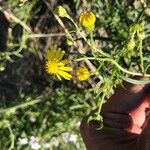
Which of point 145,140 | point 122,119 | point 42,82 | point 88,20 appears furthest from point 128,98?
point 42,82

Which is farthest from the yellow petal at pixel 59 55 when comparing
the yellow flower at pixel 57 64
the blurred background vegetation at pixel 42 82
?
the blurred background vegetation at pixel 42 82

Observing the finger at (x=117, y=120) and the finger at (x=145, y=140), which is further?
the finger at (x=117, y=120)

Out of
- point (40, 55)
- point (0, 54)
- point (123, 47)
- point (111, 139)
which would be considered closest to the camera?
point (123, 47)

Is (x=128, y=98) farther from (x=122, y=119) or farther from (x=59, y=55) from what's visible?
(x=59, y=55)

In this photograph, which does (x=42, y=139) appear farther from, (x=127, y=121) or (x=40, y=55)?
(x=127, y=121)

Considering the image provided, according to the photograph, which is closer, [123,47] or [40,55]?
[123,47]

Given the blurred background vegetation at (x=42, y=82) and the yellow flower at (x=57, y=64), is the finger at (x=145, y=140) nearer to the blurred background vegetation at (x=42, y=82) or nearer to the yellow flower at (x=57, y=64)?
the yellow flower at (x=57, y=64)

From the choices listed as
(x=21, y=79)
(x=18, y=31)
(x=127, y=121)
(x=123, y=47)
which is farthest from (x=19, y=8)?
(x=123, y=47)

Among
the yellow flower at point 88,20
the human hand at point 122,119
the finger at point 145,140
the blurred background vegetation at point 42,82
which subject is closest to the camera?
the yellow flower at point 88,20
